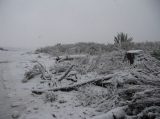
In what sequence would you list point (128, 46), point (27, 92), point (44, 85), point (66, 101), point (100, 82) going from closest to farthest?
1. point (66, 101)
2. point (27, 92)
3. point (100, 82)
4. point (44, 85)
5. point (128, 46)

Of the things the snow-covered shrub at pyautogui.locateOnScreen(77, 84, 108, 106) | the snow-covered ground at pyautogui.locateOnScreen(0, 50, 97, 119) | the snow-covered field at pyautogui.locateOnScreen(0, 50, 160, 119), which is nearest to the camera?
the snow-covered field at pyautogui.locateOnScreen(0, 50, 160, 119)

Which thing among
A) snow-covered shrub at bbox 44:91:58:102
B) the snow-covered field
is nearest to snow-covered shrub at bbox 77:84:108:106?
the snow-covered field

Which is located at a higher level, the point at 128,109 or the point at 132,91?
the point at 132,91

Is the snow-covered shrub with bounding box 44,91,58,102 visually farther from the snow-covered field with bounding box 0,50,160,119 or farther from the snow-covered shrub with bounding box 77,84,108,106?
the snow-covered shrub with bounding box 77,84,108,106

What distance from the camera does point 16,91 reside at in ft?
9.16

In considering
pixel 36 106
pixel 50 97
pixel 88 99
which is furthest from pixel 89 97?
pixel 36 106

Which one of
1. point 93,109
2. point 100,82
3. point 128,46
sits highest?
point 128,46

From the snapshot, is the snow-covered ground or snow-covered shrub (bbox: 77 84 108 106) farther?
snow-covered shrub (bbox: 77 84 108 106)

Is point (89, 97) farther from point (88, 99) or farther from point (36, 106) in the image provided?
point (36, 106)

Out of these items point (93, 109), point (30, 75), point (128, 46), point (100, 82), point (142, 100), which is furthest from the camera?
point (128, 46)

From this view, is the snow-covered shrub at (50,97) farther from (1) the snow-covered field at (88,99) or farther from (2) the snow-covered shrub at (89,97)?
(2) the snow-covered shrub at (89,97)

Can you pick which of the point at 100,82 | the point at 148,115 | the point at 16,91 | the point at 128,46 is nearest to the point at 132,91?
the point at 148,115

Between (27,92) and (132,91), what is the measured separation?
1931 mm

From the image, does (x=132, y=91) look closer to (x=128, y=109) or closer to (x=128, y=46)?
(x=128, y=109)
